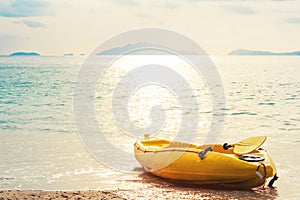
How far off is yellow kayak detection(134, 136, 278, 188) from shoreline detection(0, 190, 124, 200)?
4.55 ft

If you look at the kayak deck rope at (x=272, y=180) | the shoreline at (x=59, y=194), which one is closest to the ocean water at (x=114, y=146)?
the kayak deck rope at (x=272, y=180)

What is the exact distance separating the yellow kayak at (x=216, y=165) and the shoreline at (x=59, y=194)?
1.39 meters

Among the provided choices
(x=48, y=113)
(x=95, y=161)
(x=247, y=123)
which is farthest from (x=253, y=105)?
(x=95, y=161)

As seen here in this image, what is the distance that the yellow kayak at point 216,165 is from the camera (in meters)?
8.08

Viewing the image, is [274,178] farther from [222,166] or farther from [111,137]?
[111,137]

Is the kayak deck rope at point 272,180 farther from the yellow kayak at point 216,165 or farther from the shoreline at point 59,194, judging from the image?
the shoreline at point 59,194

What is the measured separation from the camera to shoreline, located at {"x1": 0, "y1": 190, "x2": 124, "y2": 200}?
7.27m

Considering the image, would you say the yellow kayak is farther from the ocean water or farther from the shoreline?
the shoreline

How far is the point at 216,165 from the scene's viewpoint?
8180mm

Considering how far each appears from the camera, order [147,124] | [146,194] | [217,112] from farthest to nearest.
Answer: [217,112] → [147,124] → [146,194]

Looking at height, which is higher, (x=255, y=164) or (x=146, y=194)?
(x=255, y=164)

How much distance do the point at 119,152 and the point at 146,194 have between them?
377 cm

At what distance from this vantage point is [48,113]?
1922cm

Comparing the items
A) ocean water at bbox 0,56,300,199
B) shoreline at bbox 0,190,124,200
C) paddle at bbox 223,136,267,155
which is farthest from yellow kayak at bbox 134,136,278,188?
shoreline at bbox 0,190,124,200
